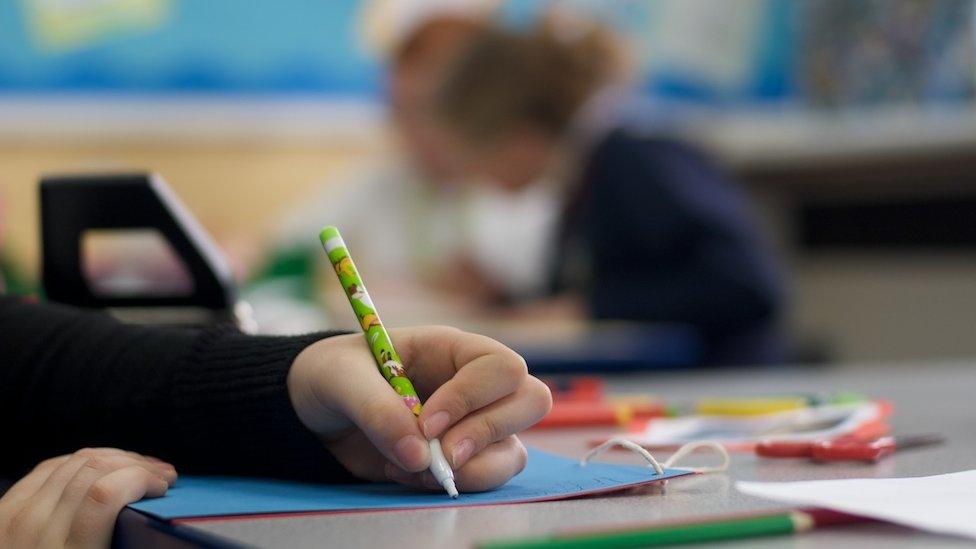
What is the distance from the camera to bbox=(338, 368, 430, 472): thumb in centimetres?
58

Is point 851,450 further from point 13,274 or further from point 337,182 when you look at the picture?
point 337,182

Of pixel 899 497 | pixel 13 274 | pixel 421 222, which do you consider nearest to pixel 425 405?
pixel 899 497

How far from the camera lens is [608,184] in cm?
251

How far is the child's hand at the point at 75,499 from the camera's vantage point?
22.6 inches

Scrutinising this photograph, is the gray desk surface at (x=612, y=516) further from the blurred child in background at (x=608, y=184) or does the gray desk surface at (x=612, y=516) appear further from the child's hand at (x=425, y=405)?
the blurred child in background at (x=608, y=184)

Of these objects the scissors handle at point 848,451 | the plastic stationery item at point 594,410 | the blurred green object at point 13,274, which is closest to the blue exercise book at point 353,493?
the scissors handle at point 848,451

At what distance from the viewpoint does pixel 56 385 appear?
76 cm

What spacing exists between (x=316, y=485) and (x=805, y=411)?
1.58 feet

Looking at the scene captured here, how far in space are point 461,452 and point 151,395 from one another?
0.22m

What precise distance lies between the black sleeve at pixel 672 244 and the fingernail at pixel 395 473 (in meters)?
1.86

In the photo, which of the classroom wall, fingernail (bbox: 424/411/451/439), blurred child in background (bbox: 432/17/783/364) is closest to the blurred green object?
the classroom wall

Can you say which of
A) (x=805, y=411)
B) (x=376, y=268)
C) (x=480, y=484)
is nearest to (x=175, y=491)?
(x=480, y=484)

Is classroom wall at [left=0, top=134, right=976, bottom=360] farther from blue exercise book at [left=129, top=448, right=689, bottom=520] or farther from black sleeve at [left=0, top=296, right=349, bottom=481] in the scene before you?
blue exercise book at [left=129, top=448, right=689, bottom=520]

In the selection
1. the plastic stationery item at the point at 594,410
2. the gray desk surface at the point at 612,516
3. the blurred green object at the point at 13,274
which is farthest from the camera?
the blurred green object at the point at 13,274
